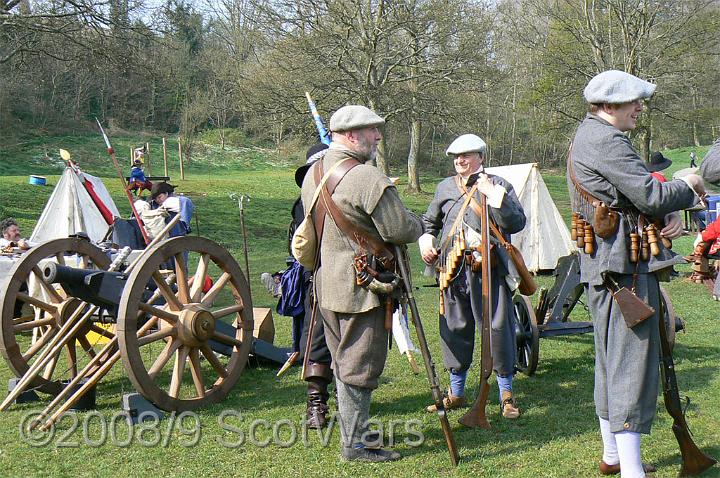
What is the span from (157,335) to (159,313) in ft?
0.43

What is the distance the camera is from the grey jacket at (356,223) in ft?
12.2

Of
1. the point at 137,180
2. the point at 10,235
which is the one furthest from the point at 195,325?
the point at 137,180

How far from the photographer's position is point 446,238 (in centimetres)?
479

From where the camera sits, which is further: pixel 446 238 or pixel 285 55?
pixel 285 55

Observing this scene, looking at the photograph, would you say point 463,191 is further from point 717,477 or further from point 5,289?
point 5,289

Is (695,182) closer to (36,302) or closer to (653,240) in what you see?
(653,240)

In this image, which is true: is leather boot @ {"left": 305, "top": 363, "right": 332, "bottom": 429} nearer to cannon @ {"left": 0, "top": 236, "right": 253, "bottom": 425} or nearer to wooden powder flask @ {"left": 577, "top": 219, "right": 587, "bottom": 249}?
cannon @ {"left": 0, "top": 236, "right": 253, "bottom": 425}

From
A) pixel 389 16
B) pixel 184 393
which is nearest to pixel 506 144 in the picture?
pixel 389 16

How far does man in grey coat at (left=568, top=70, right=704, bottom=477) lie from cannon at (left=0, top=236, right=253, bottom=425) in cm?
251

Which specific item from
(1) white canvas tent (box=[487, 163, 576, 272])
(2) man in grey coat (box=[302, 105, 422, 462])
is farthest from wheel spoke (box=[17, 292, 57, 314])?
(1) white canvas tent (box=[487, 163, 576, 272])

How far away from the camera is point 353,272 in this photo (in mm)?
3803

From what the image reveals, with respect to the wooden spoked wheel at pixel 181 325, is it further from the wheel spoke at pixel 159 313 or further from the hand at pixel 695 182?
the hand at pixel 695 182

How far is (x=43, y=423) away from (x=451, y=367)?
2.48 meters

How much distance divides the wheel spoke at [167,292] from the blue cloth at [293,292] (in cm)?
75
